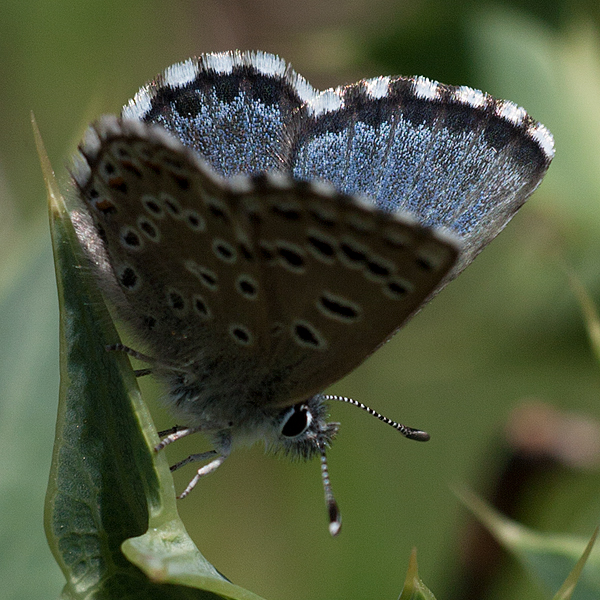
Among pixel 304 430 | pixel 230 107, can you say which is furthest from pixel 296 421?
pixel 230 107

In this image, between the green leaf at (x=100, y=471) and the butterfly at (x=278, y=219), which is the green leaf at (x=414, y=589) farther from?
the butterfly at (x=278, y=219)

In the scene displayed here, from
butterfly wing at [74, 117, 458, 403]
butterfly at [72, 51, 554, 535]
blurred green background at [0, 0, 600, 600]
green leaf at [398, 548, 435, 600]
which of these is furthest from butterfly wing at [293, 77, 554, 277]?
green leaf at [398, 548, 435, 600]

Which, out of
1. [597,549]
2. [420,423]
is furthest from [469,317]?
[597,549]

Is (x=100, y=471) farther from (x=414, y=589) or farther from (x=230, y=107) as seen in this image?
(x=230, y=107)

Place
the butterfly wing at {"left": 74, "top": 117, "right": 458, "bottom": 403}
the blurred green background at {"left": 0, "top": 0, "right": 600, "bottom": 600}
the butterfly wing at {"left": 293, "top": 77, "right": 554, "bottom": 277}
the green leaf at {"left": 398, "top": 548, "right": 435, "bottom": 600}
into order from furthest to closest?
the blurred green background at {"left": 0, "top": 0, "right": 600, "bottom": 600} → the butterfly wing at {"left": 293, "top": 77, "right": 554, "bottom": 277} → the butterfly wing at {"left": 74, "top": 117, "right": 458, "bottom": 403} → the green leaf at {"left": 398, "top": 548, "right": 435, "bottom": 600}

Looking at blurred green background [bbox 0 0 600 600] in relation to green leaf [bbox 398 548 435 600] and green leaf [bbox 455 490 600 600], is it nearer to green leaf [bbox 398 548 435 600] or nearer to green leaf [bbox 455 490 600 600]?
green leaf [bbox 455 490 600 600]
